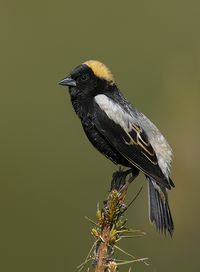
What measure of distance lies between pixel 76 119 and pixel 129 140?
346 centimetres

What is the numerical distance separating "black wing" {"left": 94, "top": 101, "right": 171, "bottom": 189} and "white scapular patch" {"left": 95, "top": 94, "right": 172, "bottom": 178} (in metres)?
0.02

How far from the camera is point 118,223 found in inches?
103

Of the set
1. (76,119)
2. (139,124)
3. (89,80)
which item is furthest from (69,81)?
(76,119)

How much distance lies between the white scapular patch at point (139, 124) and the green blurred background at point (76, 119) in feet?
0.27

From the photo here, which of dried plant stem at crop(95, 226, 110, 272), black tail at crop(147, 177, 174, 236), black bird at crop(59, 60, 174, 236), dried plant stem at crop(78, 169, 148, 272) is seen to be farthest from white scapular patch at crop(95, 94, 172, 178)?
dried plant stem at crop(95, 226, 110, 272)

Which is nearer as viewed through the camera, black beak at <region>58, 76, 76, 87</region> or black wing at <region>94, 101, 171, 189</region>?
black wing at <region>94, 101, 171, 189</region>

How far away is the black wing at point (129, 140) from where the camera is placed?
3.92m

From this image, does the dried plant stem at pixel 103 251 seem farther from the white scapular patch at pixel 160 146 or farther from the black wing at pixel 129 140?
the white scapular patch at pixel 160 146

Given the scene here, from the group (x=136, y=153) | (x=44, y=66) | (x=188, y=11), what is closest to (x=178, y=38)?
(x=188, y=11)

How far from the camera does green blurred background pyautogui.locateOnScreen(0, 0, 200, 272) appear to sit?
4195mm

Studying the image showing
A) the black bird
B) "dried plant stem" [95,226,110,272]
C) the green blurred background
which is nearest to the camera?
"dried plant stem" [95,226,110,272]

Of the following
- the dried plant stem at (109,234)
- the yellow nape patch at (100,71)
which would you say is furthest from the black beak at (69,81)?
the dried plant stem at (109,234)

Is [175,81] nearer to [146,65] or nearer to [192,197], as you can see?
[192,197]

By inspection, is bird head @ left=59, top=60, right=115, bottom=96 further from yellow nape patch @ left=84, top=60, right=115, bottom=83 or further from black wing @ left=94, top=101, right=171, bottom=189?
black wing @ left=94, top=101, right=171, bottom=189
